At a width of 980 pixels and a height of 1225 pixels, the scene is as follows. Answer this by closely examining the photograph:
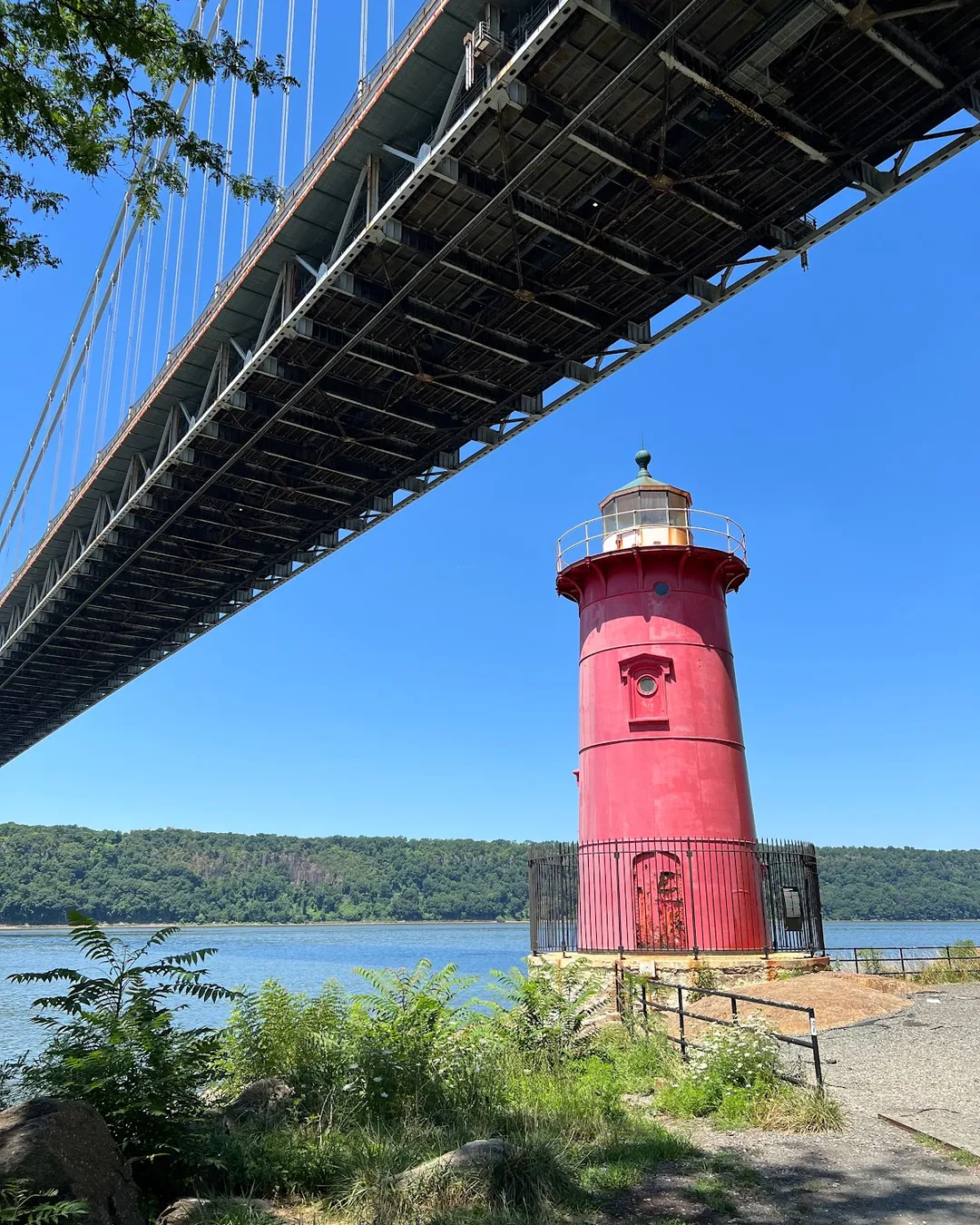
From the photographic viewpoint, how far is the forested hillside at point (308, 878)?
12219 centimetres

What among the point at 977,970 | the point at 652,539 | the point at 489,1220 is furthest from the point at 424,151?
the point at 977,970

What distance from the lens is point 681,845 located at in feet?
59.4

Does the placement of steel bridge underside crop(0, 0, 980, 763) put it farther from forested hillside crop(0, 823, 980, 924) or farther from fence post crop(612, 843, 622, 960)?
forested hillside crop(0, 823, 980, 924)

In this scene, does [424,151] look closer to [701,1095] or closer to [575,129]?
[575,129]

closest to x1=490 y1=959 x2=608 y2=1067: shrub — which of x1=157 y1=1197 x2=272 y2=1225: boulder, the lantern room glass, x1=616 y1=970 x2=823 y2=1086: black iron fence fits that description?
x1=616 y1=970 x2=823 y2=1086: black iron fence

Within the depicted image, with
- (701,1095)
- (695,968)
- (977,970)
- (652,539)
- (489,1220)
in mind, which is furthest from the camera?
(977,970)

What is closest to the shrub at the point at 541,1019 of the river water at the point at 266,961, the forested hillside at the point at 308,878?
the river water at the point at 266,961

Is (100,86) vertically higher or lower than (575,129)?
lower

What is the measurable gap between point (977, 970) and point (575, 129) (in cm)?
2045

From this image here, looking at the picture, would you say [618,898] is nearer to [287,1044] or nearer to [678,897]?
[678,897]

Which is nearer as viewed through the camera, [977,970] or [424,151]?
[424,151]

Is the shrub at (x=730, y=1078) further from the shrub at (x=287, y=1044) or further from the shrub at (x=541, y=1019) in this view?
the shrub at (x=287, y=1044)

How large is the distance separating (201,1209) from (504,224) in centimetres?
1372

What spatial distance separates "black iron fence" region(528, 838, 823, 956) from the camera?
17766 mm
